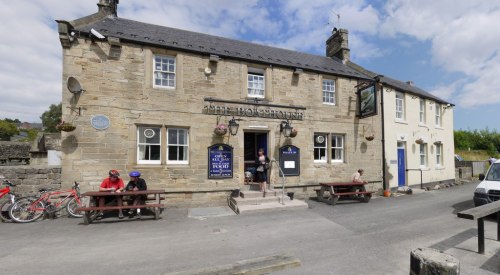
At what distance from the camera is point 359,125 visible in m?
12.0

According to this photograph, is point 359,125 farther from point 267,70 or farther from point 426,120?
point 426,120

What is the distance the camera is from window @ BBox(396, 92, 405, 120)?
1386 cm

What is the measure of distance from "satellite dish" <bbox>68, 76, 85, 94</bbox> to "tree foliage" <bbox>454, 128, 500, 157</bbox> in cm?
4055

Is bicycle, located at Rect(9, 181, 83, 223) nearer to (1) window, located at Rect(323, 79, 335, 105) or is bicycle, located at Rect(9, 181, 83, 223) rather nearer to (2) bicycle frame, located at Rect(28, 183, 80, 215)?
(2) bicycle frame, located at Rect(28, 183, 80, 215)

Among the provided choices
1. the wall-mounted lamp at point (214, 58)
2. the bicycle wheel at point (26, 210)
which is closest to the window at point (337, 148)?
the wall-mounted lamp at point (214, 58)

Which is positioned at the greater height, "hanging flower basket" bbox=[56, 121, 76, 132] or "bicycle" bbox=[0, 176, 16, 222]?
"hanging flower basket" bbox=[56, 121, 76, 132]

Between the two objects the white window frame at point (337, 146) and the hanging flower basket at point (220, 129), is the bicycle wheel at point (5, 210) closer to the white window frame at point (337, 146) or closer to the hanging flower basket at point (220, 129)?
the hanging flower basket at point (220, 129)

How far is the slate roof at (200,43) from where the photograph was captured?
8.87 metres

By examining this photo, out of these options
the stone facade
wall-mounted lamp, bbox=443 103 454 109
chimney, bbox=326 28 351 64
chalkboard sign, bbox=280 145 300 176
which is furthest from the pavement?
wall-mounted lamp, bbox=443 103 454 109

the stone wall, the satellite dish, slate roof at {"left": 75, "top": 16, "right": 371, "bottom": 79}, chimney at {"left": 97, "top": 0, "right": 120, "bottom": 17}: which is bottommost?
the stone wall

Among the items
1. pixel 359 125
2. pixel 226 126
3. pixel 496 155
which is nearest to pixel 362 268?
pixel 226 126

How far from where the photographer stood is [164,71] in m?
9.02

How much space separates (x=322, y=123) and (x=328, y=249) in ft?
23.4

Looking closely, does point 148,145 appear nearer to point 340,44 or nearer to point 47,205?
point 47,205
